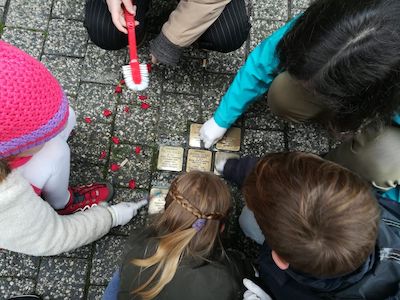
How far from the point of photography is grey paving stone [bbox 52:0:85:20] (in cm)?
246

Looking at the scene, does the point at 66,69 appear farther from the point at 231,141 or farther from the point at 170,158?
the point at 231,141

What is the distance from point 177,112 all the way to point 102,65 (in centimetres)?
48

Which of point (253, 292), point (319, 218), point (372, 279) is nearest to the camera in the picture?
point (319, 218)

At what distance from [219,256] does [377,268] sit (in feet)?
1.91

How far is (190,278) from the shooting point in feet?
5.12

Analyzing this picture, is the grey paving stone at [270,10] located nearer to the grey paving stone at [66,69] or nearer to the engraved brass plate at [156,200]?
the grey paving stone at [66,69]

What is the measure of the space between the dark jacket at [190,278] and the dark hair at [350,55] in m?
0.72

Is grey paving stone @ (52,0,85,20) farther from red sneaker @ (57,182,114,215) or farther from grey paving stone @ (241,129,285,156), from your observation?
grey paving stone @ (241,129,285,156)

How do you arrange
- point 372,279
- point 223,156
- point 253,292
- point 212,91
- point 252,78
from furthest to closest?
point 212,91 < point 223,156 < point 252,78 < point 253,292 < point 372,279

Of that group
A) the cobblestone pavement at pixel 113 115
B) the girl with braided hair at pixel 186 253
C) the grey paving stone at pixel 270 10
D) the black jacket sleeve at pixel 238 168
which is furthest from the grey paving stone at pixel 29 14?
the girl with braided hair at pixel 186 253

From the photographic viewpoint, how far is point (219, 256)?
5.66 ft

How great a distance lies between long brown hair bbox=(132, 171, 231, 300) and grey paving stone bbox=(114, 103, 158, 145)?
69 cm

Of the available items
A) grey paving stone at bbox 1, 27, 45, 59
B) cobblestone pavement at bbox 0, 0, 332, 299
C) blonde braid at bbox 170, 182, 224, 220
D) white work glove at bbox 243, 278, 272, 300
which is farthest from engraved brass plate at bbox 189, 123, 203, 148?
grey paving stone at bbox 1, 27, 45, 59

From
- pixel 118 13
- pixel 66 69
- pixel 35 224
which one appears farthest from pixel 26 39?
pixel 35 224
